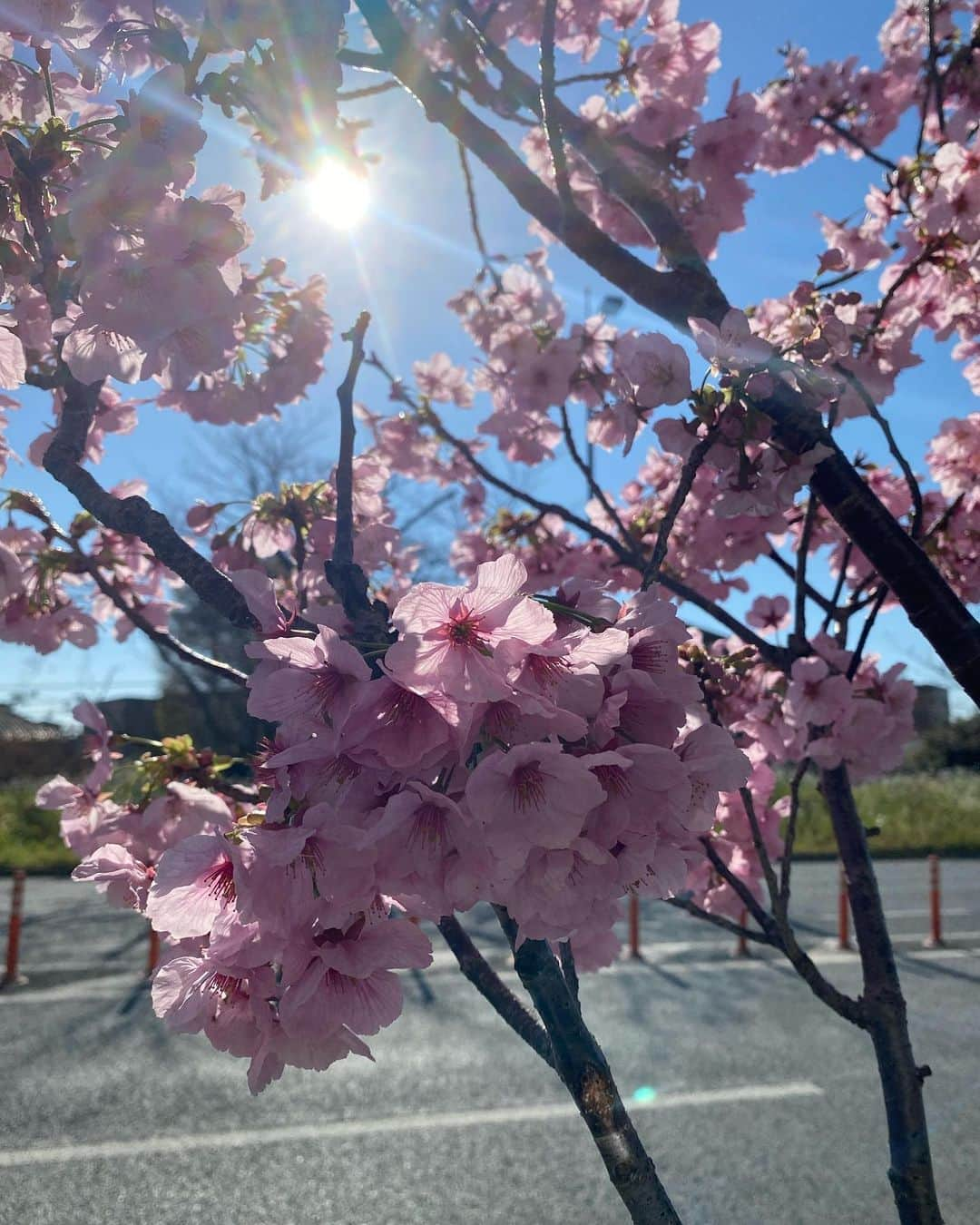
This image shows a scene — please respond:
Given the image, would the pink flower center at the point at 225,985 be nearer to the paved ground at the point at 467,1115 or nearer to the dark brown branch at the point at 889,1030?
the dark brown branch at the point at 889,1030

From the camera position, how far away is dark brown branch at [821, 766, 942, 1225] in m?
1.45

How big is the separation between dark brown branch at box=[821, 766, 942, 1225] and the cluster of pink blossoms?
3.17ft

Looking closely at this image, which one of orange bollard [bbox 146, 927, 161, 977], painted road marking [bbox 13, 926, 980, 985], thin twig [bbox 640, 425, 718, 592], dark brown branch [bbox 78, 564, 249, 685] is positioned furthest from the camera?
orange bollard [bbox 146, 927, 161, 977]

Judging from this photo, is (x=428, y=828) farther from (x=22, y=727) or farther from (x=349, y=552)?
(x=22, y=727)

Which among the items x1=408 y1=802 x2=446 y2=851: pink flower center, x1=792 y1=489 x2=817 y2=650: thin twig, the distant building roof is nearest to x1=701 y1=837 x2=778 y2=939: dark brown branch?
x1=792 y1=489 x2=817 y2=650: thin twig

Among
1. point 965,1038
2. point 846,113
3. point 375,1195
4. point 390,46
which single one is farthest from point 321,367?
point 965,1038

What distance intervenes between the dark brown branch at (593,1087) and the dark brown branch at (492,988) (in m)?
0.15

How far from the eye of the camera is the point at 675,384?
141 cm

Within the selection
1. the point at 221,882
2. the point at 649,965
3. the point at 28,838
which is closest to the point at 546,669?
the point at 221,882

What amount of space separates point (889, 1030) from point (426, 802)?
4.22 feet

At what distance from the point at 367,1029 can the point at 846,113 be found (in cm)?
439

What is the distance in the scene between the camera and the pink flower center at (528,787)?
0.75 m

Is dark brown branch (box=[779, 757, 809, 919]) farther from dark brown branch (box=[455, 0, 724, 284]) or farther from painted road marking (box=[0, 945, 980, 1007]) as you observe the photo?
painted road marking (box=[0, 945, 980, 1007])

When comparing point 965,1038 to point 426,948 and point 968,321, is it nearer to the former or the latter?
point 968,321
